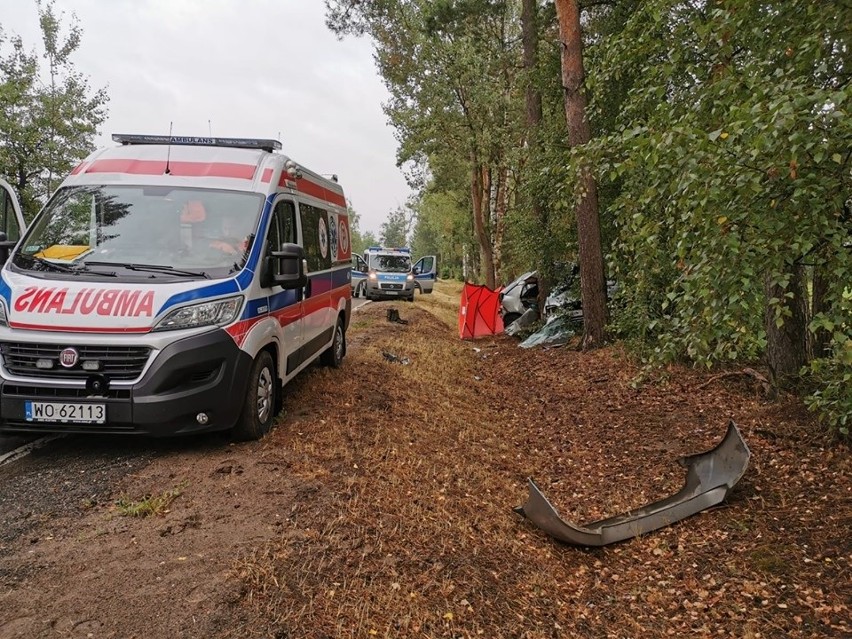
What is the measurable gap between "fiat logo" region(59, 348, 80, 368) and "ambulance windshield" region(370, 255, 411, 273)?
2087 cm

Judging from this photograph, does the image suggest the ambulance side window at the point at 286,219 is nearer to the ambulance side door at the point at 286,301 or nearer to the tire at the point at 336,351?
the ambulance side door at the point at 286,301

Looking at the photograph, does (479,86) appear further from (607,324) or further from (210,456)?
(210,456)

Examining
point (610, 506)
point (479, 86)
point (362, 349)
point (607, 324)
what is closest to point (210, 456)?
point (610, 506)

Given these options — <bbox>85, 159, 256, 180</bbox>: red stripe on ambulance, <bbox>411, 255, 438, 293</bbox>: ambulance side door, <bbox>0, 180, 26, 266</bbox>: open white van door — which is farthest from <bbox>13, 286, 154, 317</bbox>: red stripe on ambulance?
<bbox>411, 255, 438, 293</bbox>: ambulance side door

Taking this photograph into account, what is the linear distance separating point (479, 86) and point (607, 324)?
32.0ft

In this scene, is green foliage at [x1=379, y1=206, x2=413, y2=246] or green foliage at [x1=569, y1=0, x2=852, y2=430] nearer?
green foliage at [x1=569, y1=0, x2=852, y2=430]

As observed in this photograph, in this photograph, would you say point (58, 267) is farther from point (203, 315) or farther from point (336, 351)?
point (336, 351)

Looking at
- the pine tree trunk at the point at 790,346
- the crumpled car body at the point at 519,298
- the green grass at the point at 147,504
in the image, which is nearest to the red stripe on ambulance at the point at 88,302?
the green grass at the point at 147,504

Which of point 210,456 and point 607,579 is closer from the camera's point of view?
point 607,579

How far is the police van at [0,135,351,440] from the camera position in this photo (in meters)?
4.25

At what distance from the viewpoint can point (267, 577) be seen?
2947 mm

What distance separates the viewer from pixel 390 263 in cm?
2564

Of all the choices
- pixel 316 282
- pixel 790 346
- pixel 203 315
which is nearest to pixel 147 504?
pixel 203 315

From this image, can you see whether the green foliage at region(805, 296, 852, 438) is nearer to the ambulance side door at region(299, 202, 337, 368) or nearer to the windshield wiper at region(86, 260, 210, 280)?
the windshield wiper at region(86, 260, 210, 280)
